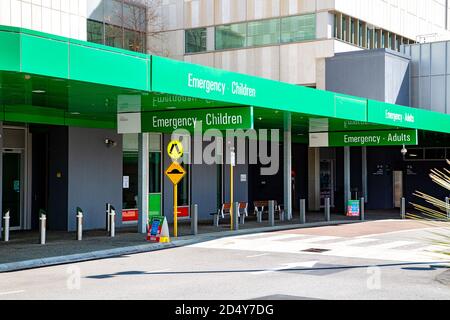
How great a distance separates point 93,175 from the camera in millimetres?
23953

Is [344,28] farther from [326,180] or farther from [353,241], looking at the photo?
[353,241]

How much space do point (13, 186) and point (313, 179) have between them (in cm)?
1843

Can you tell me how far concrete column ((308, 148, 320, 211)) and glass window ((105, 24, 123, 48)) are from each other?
15615 millimetres

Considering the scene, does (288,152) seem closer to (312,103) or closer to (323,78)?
(312,103)

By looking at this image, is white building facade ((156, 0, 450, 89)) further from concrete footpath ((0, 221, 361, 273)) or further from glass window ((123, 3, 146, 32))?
concrete footpath ((0, 221, 361, 273))

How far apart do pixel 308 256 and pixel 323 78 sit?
24.2 meters

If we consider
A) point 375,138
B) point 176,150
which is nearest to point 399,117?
point 375,138

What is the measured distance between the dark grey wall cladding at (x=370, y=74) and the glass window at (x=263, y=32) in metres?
3.96

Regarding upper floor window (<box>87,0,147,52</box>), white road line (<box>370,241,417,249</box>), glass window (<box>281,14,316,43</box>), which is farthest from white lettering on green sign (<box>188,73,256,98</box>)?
upper floor window (<box>87,0,147,52</box>)

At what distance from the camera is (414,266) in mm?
14531

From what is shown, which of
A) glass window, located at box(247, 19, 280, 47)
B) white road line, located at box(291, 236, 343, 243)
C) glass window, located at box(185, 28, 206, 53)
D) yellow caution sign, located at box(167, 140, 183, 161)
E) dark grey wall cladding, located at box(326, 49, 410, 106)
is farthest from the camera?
glass window, located at box(185, 28, 206, 53)

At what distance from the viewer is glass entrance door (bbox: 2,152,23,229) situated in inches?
885

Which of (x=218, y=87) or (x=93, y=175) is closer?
(x=218, y=87)
